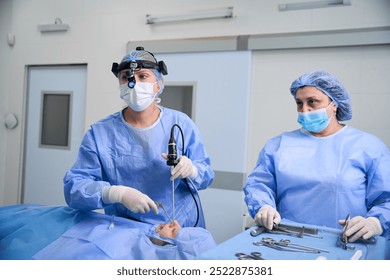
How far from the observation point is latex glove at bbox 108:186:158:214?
1.12 metres

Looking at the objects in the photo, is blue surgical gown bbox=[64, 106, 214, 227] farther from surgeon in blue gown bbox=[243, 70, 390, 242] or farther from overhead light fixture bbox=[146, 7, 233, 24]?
overhead light fixture bbox=[146, 7, 233, 24]

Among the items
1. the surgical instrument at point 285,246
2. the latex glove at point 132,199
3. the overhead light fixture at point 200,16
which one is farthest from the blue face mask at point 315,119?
the overhead light fixture at point 200,16

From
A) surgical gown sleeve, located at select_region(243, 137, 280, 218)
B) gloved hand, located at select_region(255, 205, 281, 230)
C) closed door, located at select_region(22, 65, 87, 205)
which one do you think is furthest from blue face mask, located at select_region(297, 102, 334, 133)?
closed door, located at select_region(22, 65, 87, 205)

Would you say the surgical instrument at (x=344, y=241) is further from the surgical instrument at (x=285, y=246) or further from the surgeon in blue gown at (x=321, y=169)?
the surgeon in blue gown at (x=321, y=169)

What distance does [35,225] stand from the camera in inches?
45.9

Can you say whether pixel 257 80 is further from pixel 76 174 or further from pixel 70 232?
pixel 70 232

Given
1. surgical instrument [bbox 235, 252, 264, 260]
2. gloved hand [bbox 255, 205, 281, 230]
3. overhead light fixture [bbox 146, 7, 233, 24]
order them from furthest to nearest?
1. overhead light fixture [bbox 146, 7, 233, 24]
2. gloved hand [bbox 255, 205, 281, 230]
3. surgical instrument [bbox 235, 252, 264, 260]

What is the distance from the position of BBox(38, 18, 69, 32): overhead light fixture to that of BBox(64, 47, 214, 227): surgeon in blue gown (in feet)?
4.27

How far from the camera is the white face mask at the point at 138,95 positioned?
1.30 metres

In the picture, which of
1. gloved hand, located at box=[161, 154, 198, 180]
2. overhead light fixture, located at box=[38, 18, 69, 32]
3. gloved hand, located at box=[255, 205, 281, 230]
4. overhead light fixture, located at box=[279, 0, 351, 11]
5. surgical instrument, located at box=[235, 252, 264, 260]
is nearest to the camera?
surgical instrument, located at box=[235, 252, 264, 260]

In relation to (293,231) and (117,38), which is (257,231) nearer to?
(293,231)

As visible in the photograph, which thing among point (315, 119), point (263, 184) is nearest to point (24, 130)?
point (263, 184)

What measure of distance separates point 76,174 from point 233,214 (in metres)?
1.21

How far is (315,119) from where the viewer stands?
130cm
